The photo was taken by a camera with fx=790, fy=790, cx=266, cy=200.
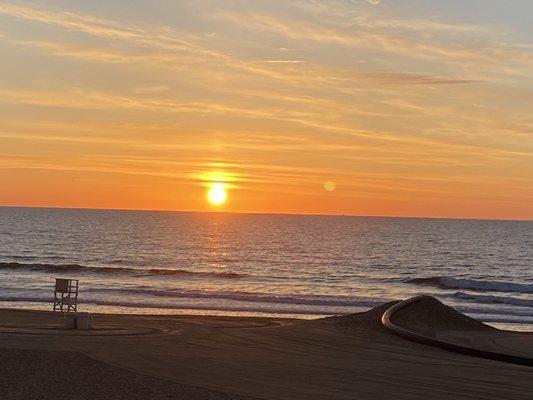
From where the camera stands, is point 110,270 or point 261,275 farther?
point 261,275

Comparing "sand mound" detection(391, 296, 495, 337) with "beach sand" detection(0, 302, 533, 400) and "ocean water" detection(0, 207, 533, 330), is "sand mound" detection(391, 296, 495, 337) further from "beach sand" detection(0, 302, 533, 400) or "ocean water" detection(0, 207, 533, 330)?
"ocean water" detection(0, 207, 533, 330)

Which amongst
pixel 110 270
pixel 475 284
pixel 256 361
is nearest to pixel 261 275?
pixel 110 270

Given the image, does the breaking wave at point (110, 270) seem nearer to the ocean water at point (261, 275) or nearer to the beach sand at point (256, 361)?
the ocean water at point (261, 275)

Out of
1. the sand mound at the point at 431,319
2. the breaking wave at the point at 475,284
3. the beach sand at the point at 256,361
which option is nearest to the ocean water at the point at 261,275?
the breaking wave at the point at 475,284

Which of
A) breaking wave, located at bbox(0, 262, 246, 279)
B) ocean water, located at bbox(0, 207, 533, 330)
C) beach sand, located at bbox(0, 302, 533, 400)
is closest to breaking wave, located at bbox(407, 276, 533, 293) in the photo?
ocean water, located at bbox(0, 207, 533, 330)

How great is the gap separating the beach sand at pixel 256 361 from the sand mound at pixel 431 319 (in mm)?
33

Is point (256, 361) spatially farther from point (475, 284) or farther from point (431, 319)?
point (475, 284)

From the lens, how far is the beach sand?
1207 centimetres

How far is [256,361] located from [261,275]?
43.3 meters

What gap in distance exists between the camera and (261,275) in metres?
58.1

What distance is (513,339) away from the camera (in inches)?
733

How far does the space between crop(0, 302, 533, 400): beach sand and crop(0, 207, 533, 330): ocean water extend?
10947mm

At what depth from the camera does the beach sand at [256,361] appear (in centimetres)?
1207

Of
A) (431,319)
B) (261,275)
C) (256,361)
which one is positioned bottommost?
(261,275)
